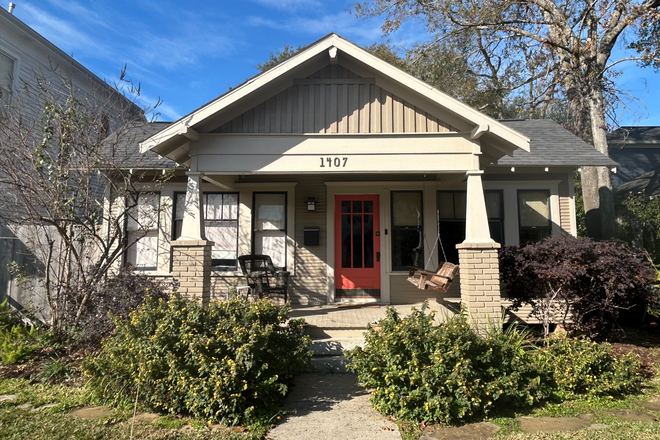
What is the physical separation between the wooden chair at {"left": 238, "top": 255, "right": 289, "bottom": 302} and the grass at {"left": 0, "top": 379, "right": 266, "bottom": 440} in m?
3.53

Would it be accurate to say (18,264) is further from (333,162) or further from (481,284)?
(481,284)

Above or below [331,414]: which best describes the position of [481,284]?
above

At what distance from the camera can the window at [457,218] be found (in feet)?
27.9

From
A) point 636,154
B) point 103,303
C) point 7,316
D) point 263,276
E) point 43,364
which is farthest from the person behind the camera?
point 636,154

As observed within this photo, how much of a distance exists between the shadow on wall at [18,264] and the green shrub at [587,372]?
7901mm

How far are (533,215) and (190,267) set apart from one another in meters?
7.04

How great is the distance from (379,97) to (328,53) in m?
1.03

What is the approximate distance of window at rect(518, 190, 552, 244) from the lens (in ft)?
27.7

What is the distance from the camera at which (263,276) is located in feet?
25.8

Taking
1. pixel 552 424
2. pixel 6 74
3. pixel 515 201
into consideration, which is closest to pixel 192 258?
pixel 552 424

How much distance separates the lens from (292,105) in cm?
604

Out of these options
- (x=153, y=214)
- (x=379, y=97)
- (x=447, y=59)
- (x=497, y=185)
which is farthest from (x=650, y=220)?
(x=153, y=214)

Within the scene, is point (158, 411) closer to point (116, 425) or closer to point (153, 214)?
point (116, 425)

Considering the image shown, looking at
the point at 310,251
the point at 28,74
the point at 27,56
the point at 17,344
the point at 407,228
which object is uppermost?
the point at 27,56
